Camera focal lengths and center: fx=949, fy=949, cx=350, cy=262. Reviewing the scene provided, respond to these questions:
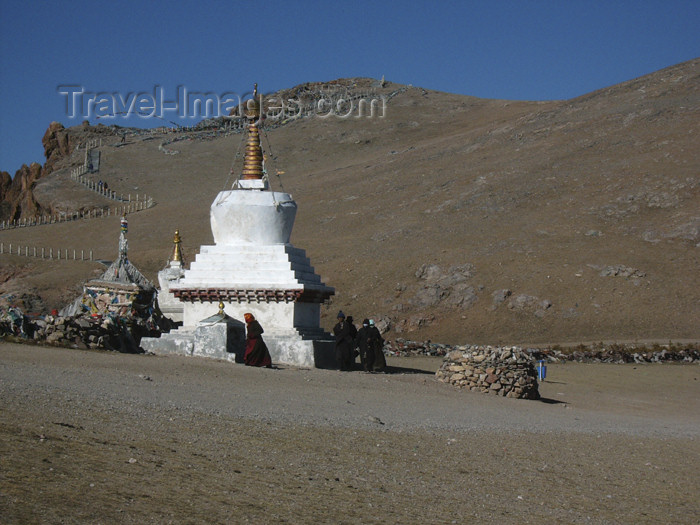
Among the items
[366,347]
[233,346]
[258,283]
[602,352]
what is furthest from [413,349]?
[233,346]

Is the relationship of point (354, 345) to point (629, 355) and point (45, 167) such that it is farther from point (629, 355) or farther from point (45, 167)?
point (45, 167)

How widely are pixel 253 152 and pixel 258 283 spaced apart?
3264mm

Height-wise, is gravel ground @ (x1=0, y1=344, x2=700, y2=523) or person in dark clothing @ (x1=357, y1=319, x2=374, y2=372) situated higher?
person in dark clothing @ (x1=357, y1=319, x2=374, y2=372)

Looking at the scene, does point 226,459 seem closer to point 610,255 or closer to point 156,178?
point 610,255

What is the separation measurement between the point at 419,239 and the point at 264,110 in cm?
6867

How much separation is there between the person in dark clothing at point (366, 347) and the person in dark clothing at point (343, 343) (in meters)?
0.36

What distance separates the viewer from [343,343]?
60.3 feet

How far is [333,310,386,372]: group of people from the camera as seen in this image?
18328 millimetres

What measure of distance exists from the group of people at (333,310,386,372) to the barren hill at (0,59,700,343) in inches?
589

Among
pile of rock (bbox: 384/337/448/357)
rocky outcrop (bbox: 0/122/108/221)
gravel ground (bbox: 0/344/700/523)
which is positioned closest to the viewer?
gravel ground (bbox: 0/344/700/523)

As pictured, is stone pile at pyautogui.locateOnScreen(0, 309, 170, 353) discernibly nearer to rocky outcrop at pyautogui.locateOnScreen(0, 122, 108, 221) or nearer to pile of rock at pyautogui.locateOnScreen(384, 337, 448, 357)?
pile of rock at pyautogui.locateOnScreen(384, 337, 448, 357)

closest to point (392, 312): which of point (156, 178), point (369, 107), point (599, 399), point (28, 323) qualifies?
point (599, 399)

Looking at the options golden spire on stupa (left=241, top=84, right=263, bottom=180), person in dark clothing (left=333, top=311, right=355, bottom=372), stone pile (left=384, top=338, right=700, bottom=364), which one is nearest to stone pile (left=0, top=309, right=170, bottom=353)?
person in dark clothing (left=333, top=311, right=355, bottom=372)

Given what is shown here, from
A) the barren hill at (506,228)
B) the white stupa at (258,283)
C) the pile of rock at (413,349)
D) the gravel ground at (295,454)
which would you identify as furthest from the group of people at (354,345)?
the barren hill at (506,228)
